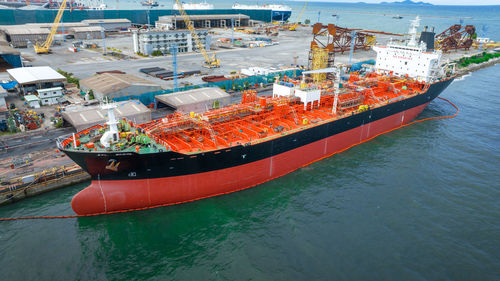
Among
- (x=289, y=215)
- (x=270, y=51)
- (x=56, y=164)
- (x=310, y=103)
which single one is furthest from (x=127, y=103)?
(x=270, y=51)

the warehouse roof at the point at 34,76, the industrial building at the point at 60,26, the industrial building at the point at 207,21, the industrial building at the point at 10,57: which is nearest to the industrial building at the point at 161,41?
the industrial building at the point at 207,21

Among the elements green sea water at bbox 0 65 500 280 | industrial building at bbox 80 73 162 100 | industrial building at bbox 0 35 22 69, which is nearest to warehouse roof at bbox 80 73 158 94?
industrial building at bbox 80 73 162 100

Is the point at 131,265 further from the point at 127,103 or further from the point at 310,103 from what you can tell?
the point at 310,103

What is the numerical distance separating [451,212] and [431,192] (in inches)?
93.0

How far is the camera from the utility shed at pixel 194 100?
31956 millimetres

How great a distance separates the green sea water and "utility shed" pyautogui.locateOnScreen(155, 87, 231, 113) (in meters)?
13.1

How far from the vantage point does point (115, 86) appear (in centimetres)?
3453

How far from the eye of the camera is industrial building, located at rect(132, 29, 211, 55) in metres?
62.6

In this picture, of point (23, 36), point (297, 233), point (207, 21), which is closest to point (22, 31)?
point (23, 36)

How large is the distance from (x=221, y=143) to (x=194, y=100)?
503 inches

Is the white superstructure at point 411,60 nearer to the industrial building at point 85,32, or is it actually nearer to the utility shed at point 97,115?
the utility shed at point 97,115

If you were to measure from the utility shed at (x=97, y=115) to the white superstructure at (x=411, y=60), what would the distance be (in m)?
31.6

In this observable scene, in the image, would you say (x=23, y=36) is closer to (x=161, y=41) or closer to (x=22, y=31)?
(x=22, y=31)

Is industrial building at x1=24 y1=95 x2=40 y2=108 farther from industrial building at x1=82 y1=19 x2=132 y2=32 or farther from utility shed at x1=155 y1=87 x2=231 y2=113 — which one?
industrial building at x1=82 y1=19 x2=132 y2=32
